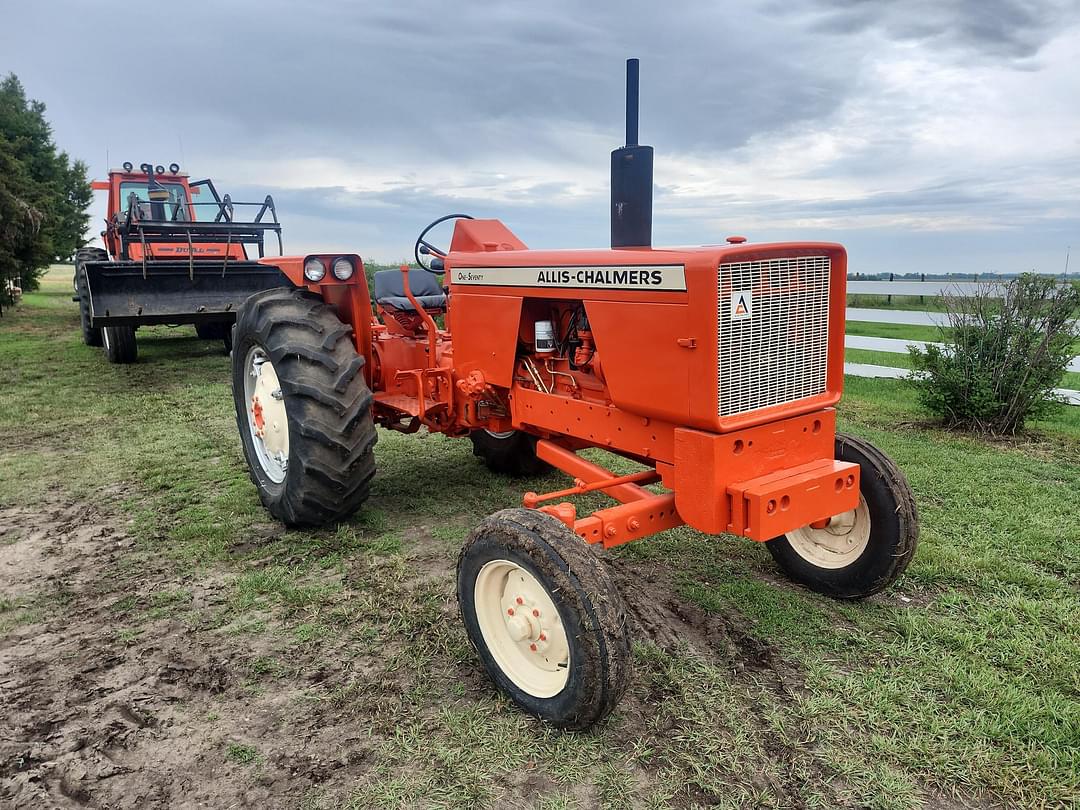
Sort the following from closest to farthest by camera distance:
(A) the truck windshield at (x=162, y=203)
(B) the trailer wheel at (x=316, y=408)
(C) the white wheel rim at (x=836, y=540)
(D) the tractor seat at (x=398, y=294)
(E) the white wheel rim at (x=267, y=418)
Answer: (C) the white wheel rim at (x=836, y=540), (B) the trailer wheel at (x=316, y=408), (E) the white wheel rim at (x=267, y=418), (D) the tractor seat at (x=398, y=294), (A) the truck windshield at (x=162, y=203)

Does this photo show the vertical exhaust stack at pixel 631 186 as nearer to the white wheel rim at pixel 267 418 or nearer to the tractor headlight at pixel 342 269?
the tractor headlight at pixel 342 269

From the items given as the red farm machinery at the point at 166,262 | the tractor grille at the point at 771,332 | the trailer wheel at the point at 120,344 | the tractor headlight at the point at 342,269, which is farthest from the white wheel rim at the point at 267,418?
the trailer wheel at the point at 120,344

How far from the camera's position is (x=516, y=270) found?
11.3ft

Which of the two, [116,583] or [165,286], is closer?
[116,583]

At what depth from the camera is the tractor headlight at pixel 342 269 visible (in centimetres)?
419

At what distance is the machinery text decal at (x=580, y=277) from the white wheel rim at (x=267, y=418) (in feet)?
4.46

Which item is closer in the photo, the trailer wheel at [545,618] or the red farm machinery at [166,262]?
the trailer wheel at [545,618]

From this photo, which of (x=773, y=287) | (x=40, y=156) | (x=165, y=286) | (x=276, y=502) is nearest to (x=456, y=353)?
(x=276, y=502)

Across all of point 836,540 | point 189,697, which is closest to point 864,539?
point 836,540

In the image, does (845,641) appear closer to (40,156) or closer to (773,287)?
(773,287)

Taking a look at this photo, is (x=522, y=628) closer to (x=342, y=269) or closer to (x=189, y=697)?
(x=189, y=697)

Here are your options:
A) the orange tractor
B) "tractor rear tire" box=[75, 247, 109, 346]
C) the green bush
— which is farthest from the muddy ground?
"tractor rear tire" box=[75, 247, 109, 346]

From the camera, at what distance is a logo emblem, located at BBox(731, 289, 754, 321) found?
266 cm

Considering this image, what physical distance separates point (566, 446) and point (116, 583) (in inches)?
89.4
